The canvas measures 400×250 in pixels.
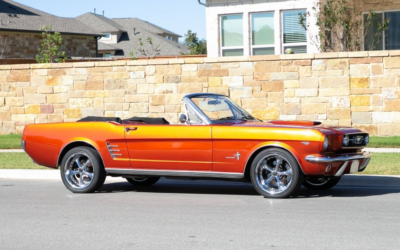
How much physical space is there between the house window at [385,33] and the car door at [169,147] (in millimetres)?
15007

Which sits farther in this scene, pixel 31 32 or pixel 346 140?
pixel 31 32

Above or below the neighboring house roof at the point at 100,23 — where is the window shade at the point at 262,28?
below

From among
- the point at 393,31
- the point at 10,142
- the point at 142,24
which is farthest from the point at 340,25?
the point at 142,24

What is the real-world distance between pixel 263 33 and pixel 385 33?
420 centimetres

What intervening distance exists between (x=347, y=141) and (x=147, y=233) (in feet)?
11.6

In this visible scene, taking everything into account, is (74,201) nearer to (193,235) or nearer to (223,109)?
(223,109)

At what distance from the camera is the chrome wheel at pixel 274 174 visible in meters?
9.35

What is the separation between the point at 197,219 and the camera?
26.3 feet

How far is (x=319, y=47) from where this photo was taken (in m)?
22.6

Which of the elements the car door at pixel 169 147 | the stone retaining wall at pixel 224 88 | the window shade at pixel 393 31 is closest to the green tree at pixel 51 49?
the stone retaining wall at pixel 224 88

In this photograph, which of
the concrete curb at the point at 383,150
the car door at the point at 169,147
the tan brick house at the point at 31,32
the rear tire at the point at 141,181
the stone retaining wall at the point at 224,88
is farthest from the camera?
the tan brick house at the point at 31,32

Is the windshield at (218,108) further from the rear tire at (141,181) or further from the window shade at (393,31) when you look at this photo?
the window shade at (393,31)

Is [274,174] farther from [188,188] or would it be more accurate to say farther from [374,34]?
[374,34]

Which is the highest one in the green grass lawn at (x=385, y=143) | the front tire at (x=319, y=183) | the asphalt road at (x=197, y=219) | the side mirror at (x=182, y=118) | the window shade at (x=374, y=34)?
the window shade at (x=374, y=34)
